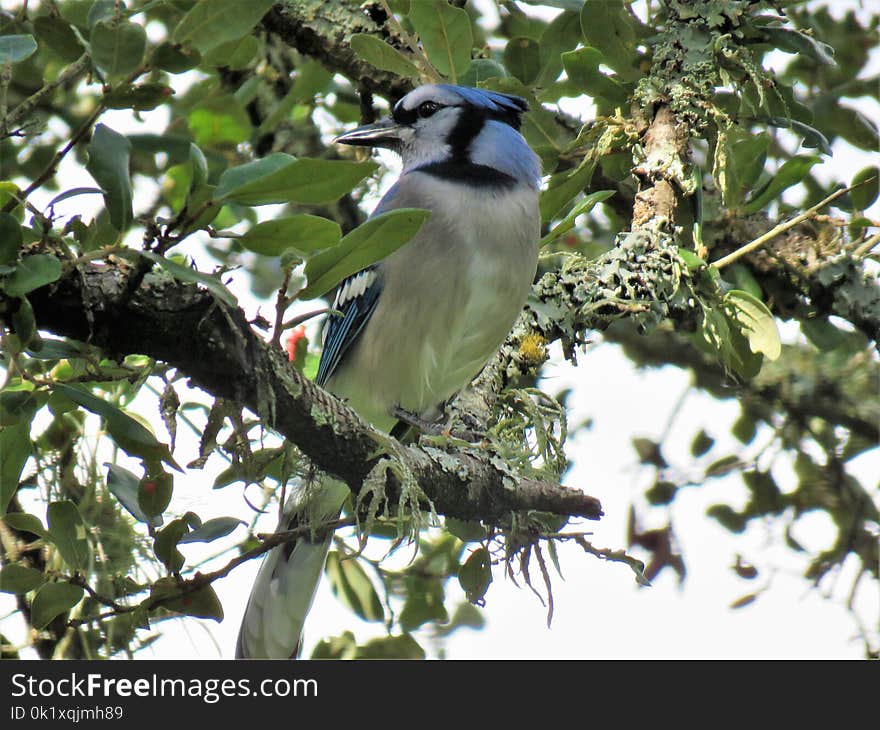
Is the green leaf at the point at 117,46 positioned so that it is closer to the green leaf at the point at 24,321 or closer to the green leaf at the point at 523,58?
the green leaf at the point at 24,321

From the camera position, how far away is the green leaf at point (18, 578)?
2338mm

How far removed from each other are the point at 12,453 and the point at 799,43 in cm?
224

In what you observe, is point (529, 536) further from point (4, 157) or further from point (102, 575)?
point (4, 157)

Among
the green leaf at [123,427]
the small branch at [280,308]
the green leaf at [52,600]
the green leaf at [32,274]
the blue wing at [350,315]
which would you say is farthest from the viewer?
the blue wing at [350,315]

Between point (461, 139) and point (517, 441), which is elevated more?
point (461, 139)

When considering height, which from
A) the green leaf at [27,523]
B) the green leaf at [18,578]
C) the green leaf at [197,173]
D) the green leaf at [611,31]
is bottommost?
the green leaf at [18,578]

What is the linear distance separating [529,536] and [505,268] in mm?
796

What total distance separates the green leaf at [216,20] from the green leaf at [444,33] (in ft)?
3.18

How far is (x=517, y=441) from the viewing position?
9.23 ft

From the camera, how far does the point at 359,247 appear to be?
1885 millimetres

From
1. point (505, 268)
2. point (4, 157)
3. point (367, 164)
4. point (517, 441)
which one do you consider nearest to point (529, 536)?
point (517, 441)

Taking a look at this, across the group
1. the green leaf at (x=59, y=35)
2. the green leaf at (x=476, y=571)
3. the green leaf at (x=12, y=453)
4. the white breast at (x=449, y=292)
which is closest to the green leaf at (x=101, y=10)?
the green leaf at (x=59, y=35)

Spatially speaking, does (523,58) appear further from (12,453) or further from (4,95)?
(12,453)

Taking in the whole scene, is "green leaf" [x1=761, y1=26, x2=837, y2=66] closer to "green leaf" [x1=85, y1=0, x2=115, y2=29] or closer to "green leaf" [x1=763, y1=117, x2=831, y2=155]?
"green leaf" [x1=763, y1=117, x2=831, y2=155]
